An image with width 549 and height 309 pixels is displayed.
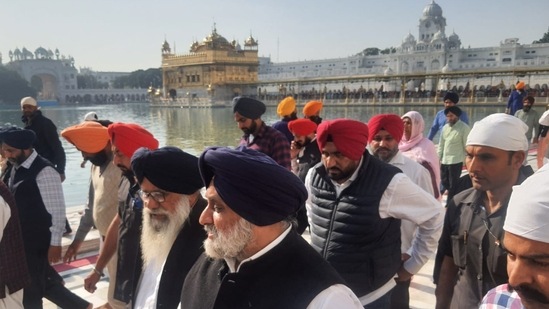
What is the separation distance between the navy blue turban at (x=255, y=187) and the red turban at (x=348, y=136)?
82 cm

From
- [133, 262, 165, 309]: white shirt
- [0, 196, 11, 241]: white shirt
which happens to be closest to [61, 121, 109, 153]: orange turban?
[0, 196, 11, 241]: white shirt

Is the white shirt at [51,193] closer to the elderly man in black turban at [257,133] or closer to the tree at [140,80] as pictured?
the elderly man in black turban at [257,133]

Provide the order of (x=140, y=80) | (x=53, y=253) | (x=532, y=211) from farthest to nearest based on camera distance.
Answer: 1. (x=140, y=80)
2. (x=53, y=253)
3. (x=532, y=211)

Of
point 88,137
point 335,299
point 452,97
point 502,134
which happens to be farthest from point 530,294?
point 452,97

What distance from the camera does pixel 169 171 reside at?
1662 millimetres

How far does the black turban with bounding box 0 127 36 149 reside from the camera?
2.60m

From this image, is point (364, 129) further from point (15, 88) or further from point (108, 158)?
point (15, 88)

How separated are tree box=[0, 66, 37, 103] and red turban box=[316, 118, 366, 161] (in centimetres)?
6235

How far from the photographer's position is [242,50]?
49.0m

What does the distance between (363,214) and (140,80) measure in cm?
8851

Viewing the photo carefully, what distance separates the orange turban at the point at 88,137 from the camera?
101 inches

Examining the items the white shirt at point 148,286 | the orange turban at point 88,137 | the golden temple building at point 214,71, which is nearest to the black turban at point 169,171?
the white shirt at point 148,286

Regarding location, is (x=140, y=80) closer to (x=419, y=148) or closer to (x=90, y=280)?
(x=419, y=148)

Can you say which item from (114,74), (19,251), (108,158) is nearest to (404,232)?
(108,158)
